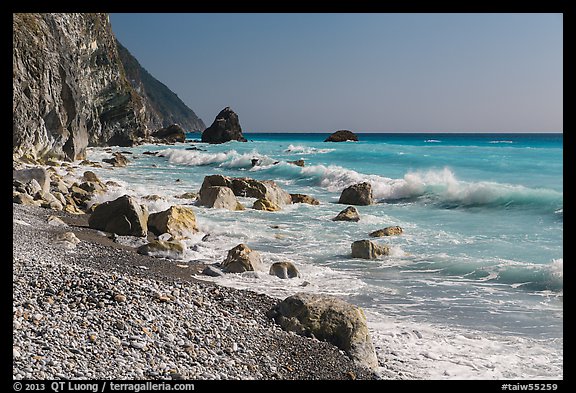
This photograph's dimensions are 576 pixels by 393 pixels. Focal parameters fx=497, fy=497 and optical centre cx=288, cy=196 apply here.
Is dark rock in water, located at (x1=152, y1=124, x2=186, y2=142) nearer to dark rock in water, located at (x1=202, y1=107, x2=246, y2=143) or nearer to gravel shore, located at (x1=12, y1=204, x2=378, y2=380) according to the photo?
dark rock in water, located at (x1=202, y1=107, x2=246, y2=143)

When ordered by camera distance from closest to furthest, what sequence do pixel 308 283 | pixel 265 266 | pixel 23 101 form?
pixel 308 283 → pixel 265 266 → pixel 23 101

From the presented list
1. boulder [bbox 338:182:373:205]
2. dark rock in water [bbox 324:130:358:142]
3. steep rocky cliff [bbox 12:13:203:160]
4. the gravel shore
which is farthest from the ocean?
dark rock in water [bbox 324:130:358:142]

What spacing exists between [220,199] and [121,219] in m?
6.91

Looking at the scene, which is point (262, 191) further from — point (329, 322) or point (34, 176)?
point (329, 322)

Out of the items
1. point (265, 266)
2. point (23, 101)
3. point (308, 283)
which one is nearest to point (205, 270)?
point (265, 266)

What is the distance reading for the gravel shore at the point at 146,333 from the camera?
481cm

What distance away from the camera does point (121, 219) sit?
11953mm

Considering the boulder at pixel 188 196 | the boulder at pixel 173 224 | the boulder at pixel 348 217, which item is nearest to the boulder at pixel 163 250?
the boulder at pixel 173 224

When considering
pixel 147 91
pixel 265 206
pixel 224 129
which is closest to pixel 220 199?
pixel 265 206

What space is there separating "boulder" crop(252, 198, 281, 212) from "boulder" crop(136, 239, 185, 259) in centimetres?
842

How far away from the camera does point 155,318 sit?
Answer: 596 cm
